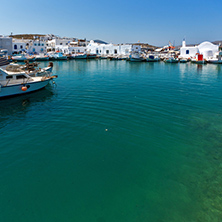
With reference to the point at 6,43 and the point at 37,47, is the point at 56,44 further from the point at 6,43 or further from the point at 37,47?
the point at 6,43

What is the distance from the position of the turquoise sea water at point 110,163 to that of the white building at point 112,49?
249ft

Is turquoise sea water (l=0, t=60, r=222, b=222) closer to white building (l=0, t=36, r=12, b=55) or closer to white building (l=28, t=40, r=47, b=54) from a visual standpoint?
white building (l=0, t=36, r=12, b=55)

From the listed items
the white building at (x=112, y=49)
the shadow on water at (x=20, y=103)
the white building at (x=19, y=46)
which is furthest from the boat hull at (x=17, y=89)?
the white building at (x=19, y=46)

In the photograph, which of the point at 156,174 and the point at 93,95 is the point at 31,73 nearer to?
the point at 93,95

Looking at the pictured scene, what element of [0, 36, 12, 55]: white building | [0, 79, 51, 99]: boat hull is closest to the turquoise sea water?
[0, 79, 51, 99]: boat hull

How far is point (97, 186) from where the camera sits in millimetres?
7340

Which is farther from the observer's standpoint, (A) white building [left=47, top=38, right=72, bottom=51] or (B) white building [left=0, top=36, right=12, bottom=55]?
(A) white building [left=47, top=38, right=72, bottom=51]

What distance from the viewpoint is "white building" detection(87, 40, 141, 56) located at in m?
86.9

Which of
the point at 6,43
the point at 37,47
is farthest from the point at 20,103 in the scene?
the point at 37,47

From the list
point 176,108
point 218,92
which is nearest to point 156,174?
point 176,108

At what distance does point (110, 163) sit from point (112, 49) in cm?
8861

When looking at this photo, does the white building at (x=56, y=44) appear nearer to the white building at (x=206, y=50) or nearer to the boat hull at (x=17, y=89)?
the white building at (x=206, y=50)

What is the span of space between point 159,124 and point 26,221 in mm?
9570

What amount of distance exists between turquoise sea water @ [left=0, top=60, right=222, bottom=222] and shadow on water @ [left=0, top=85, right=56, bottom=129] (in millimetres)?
168
